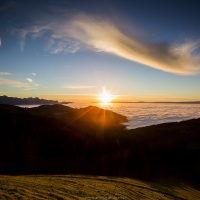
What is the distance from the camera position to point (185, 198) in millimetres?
36219

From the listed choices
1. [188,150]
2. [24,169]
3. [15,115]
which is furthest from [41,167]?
[188,150]

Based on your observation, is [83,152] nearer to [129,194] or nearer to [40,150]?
[40,150]

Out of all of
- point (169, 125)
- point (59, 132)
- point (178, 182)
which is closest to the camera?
point (178, 182)

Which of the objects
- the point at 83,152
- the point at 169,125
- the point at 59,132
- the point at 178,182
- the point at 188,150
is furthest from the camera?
the point at 169,125

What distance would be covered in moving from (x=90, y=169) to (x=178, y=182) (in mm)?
19601

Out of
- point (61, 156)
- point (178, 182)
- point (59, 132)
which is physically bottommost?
point (178, 182)

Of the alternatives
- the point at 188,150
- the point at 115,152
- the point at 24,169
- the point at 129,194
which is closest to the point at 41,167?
the point at 24,169

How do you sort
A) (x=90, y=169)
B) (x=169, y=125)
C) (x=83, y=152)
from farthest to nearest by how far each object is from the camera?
(x=169, y=125)
(x=83, y=152)
(x=90, y=169)

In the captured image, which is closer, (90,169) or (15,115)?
(90,169)

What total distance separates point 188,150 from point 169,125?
140ft

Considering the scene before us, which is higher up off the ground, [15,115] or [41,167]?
[15,115]

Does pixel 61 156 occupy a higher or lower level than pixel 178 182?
higher

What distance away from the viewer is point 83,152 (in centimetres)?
6091

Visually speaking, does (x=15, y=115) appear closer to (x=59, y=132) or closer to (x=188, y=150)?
(x=59, y=132)
